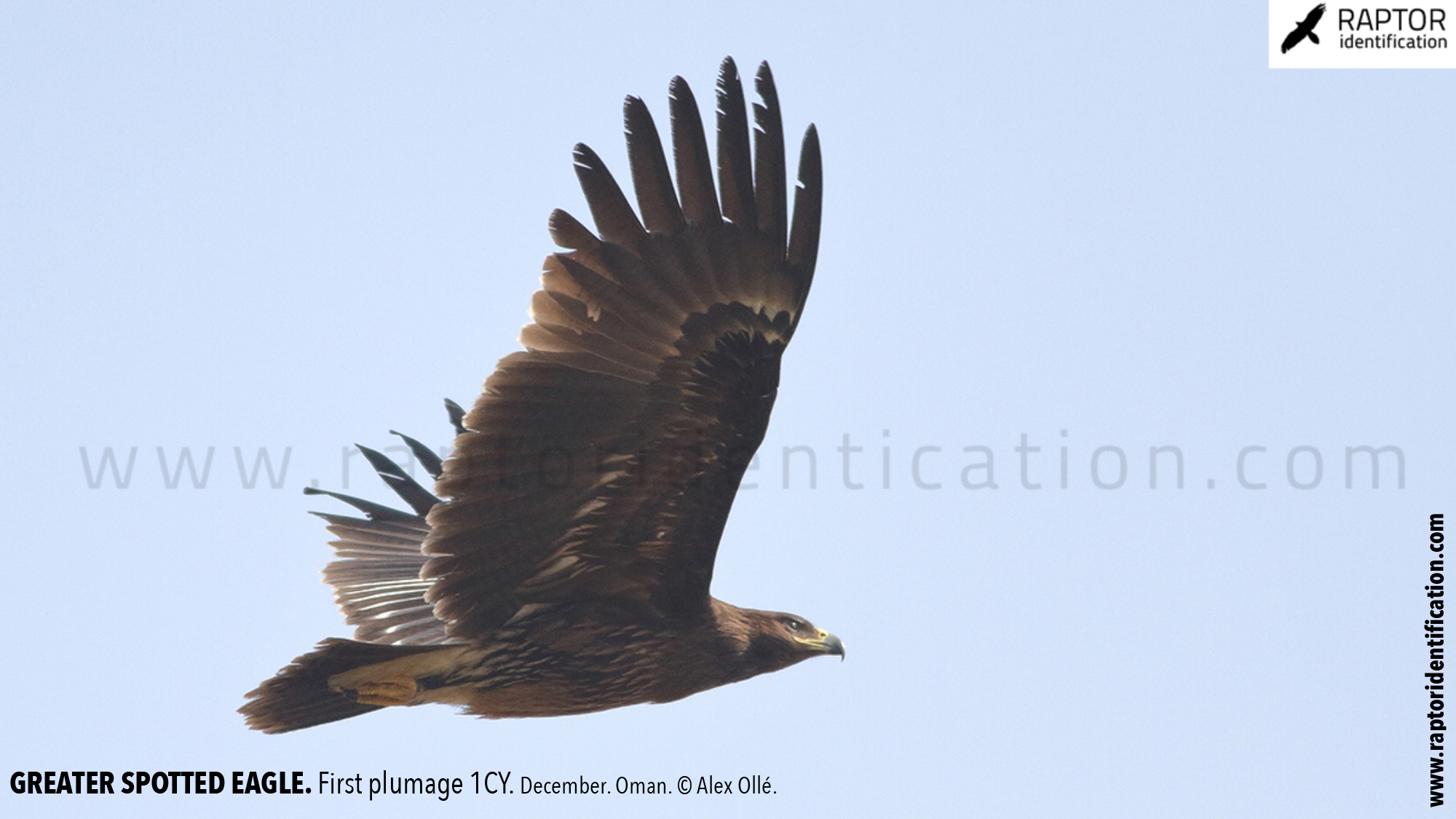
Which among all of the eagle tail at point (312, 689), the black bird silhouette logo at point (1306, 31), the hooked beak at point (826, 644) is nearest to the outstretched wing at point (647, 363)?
the eagle tail at point (312, 689)

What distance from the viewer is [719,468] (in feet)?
24.6

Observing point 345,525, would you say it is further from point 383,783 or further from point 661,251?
point 661,251

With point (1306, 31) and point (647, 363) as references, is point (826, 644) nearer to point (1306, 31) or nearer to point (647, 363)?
point (647, 363)

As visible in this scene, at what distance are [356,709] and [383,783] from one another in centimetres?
150

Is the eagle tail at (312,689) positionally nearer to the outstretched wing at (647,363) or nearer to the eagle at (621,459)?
the eagle at (621,459)

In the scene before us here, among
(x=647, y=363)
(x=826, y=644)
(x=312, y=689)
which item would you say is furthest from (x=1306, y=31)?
(x=312, y=689)

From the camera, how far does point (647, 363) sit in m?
7.32

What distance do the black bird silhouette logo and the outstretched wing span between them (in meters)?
6.36

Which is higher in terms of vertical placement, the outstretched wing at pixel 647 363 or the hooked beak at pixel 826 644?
the outstretched wing at pixel 647 363

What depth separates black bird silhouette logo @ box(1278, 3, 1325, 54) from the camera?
1190 centimetres

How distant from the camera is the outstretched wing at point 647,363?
23.1 ft

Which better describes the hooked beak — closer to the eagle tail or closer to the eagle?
the eagle

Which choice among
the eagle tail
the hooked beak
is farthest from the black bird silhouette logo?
the eagle tail

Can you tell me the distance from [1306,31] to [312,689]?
8.86 m
